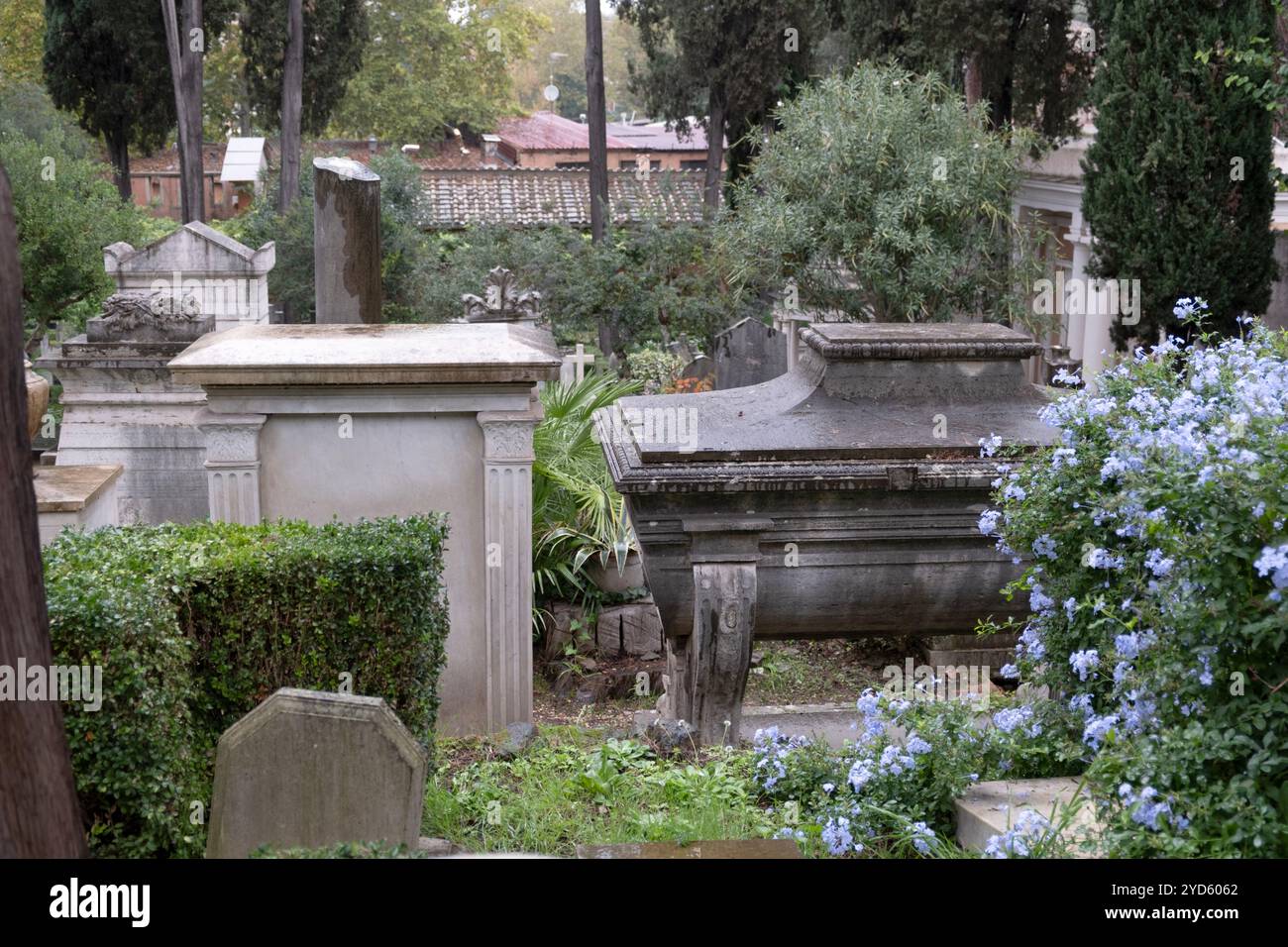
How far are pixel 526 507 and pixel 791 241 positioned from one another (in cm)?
699

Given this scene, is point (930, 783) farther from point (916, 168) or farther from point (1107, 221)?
point (1107, 221)

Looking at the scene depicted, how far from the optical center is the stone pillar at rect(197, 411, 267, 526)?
627cm

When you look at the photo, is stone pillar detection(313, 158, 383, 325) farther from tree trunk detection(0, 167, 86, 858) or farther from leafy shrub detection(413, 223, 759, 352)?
leafy shrub detection(413, 223, 759, 352)

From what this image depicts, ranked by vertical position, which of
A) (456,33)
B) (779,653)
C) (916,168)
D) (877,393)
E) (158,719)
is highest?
(456,33)

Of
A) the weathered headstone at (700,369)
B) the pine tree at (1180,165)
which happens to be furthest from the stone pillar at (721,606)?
the pine tree at (1180,165)

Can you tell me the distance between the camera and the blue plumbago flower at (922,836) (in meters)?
3.72

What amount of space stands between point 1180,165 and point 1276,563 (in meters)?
11.3

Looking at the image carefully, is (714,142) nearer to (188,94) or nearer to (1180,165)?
(188,94)

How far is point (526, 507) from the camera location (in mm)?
6500

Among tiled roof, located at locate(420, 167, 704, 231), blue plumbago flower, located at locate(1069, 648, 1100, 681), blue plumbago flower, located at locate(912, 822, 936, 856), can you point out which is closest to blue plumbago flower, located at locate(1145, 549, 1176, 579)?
blue plumbago flower, located at locate(1069, 648, 1100, 681)

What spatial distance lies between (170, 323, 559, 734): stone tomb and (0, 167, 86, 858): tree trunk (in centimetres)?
325

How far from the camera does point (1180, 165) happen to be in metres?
12.8

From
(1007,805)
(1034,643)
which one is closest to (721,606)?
(1034,643)

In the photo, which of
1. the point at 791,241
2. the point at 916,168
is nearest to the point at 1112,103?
the point at 916,168
